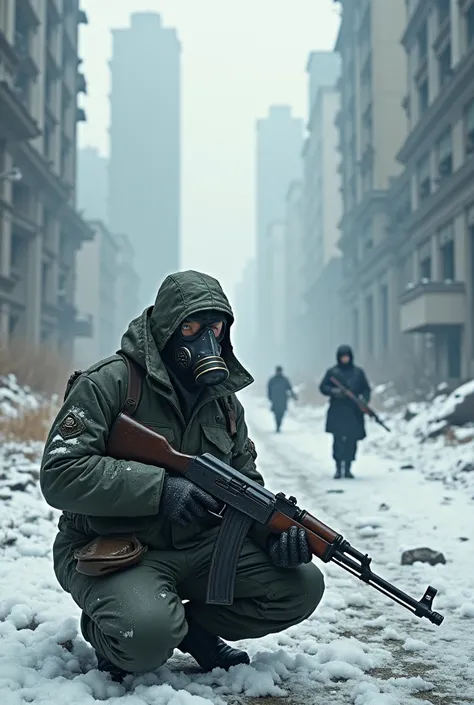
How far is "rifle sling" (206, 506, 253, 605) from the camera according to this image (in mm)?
3102

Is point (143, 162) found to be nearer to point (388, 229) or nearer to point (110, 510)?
point (388, 229)

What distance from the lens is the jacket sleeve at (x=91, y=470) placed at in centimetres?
289

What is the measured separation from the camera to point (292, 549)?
121 inches

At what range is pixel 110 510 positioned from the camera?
2900 millimetres

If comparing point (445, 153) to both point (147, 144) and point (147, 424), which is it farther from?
point (147, 144)

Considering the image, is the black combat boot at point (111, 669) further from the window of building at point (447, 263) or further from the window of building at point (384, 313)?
the window of building at point (384, 313)

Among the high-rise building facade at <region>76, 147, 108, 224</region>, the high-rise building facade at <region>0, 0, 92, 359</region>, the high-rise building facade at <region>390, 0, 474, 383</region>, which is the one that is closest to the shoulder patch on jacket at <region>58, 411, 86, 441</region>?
the high-rise building facade at <region>390, 0, 474, 383</region>

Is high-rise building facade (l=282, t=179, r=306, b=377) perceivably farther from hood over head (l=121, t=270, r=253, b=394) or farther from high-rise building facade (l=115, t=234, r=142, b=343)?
hood over head (l=121, t=270, r=253, b=394)

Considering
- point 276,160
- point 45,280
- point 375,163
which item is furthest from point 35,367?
point 276,160

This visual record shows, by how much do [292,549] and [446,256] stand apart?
23082mm

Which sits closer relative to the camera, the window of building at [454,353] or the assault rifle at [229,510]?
the assault rifle at [229,510]

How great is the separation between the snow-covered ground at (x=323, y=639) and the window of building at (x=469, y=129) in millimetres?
16267

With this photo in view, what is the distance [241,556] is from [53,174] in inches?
1234

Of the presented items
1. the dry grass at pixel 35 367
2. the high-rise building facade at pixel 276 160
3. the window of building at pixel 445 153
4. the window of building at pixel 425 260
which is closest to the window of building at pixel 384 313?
the window of building at pixel 425 260
